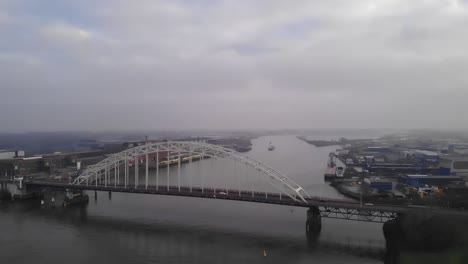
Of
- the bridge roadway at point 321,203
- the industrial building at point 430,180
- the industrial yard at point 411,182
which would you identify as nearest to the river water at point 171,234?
the bridge roadway at point 321,203

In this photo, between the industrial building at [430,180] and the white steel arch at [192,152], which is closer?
the white steel arch at [192,152]

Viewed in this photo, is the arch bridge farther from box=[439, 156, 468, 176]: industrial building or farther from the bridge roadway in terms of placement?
box=[439, 156, 468, 176]: industrial building

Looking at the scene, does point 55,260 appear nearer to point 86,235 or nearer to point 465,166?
point 86,235

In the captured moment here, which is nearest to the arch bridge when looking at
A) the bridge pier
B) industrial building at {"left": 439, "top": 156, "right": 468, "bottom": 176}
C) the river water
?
the bridge pier

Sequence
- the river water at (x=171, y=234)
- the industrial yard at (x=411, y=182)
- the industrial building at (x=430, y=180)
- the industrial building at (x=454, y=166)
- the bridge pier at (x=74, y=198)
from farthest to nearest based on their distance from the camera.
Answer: the industrial building at (x=454, y=166) → the industrial building at (x=430, y=180) → the bridge pier at (x=74, y=198) → the industrial yard at (x=411, y=182) → the river water at (x=171, y=234)

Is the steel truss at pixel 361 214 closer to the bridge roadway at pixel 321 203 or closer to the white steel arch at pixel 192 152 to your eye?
the bridge roadway at pixel 321 203

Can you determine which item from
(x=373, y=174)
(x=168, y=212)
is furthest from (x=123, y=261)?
(x=373, y=174)

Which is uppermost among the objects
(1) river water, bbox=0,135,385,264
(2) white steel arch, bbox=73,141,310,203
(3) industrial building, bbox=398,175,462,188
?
(2) white steel arch, bbox=73,141,310,203

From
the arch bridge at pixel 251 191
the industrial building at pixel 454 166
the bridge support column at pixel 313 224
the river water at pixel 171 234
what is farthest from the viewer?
the industrial building at pixel 454 166

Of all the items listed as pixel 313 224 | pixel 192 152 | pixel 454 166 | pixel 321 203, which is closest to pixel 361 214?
pixel 321 203
